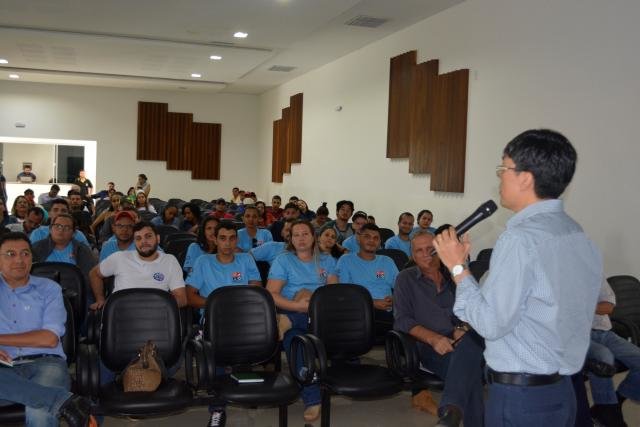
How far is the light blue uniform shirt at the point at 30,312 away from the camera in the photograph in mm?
3633

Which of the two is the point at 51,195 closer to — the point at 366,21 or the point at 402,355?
the point at 366,21

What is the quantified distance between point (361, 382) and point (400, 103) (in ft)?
23.2

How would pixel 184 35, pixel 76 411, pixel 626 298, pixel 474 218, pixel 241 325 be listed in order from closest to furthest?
1. pixel 474 218
2. pixel 76 411
3. pixel 241 325
4. pixel 626 298
5. pixel 184 35

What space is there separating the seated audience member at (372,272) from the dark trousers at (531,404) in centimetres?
323

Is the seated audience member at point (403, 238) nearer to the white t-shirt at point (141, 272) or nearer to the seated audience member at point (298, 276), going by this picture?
the seated audience member at point (298, 276)

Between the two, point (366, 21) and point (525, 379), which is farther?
point (366, 21)

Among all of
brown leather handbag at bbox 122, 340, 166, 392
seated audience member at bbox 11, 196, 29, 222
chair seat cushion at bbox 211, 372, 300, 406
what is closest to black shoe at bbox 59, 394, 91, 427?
brown leather handbag at bbox 122, 340, 166, 392

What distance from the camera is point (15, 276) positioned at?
12.1ft

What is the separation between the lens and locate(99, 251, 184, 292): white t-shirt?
482cm

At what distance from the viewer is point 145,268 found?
4.87 metres

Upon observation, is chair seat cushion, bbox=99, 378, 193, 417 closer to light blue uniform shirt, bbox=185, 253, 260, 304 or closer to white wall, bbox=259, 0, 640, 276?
light blue uniform shirt, bbox=185, 253, 260, 304

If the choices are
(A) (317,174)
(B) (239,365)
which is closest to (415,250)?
(B) (239,365)

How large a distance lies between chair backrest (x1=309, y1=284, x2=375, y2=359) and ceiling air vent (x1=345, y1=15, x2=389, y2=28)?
632cm

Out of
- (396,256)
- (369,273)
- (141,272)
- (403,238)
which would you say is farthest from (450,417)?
(403,238)
